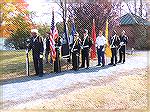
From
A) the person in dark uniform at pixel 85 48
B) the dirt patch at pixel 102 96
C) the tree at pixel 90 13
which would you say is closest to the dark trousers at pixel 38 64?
the dirt patch at pixel 102 96

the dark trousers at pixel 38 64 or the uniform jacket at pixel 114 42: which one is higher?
the uniform jacket at pixel 114 42

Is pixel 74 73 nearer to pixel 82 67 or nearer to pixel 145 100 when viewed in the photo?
pixel 82 67

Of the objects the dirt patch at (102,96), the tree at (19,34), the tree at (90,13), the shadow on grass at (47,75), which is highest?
the tree at (90,13)

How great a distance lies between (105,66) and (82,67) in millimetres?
1018

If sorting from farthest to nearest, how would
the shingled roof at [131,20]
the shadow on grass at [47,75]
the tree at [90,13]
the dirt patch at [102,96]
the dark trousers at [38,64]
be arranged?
the shingled roof at [131,20] → the tree at [90,13] → the dark trousers at [38,64] → the shadow on grass at [47,75] → the dirt patch at [102,96]

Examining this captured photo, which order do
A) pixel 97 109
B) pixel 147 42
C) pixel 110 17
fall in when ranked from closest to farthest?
pixel 97 109
pixel 110 17
pixel 147 42

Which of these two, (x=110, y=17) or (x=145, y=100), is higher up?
(x=110, y=17)

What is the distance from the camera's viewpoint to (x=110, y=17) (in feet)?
59.5

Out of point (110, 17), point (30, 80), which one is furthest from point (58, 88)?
point (110, 17)

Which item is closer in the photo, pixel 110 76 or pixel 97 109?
pixel 97 109

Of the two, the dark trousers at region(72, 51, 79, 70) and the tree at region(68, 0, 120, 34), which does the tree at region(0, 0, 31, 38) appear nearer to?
the tree at region(68, 0, 120, 34)

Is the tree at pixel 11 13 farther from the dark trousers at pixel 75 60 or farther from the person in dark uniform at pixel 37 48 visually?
the person in dark uniform at pixel 37 48

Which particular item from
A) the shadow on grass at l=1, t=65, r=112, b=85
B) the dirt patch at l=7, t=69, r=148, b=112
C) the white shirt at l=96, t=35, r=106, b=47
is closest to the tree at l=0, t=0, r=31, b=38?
the white shirt at l=96, t=35, r=106, b=47

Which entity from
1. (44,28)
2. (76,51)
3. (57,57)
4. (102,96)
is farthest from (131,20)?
(102,96)
